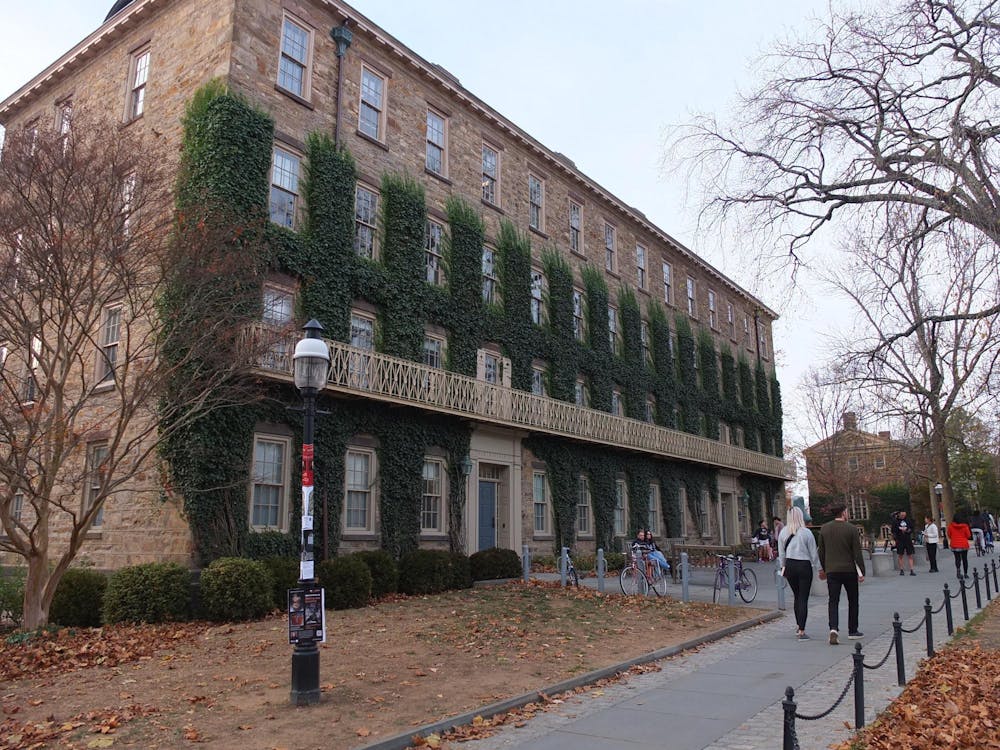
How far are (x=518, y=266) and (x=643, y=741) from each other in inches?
755

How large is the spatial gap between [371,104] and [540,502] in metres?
12.4

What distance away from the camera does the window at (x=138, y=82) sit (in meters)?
19.3

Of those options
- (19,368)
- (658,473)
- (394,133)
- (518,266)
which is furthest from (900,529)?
(19,368)

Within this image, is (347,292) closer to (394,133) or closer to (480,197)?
(394,133)

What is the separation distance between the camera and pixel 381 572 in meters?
16.1

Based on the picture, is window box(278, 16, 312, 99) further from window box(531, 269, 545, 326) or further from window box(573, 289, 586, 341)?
window box(573, 289, 586, 341)

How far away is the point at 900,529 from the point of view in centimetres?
2289

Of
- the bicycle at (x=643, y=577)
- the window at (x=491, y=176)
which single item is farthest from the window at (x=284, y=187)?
the bicycle at (x=643, y=577)

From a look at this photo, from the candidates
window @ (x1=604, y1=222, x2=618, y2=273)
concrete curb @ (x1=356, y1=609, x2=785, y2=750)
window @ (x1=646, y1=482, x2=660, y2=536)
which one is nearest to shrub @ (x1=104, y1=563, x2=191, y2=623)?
concrete curb @ (x1=356, y1=609, x2=785, y2=750)

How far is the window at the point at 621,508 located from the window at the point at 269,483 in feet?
45.8

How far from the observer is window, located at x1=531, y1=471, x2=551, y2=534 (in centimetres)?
2377

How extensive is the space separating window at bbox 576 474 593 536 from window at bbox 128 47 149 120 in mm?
16406

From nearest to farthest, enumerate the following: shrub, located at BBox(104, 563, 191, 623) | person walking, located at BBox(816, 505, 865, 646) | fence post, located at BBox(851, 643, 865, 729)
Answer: fence post, located at BBox(851, 643, 865, 729), person walking, located at BBox(816, 505, 865, 646), shrub, located at BBox(104, 563, 191, 623)

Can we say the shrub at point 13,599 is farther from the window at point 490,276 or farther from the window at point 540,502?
the window at point 490,276
